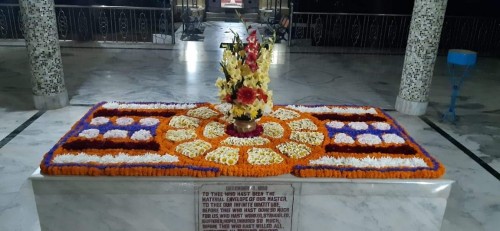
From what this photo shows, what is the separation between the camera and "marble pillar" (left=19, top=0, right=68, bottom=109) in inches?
197

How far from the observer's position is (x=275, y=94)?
634cm

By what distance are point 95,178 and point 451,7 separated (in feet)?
35.9

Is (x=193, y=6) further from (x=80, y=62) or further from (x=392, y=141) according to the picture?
(x=392, y=141)

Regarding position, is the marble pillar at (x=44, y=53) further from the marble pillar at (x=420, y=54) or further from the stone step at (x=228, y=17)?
the stone step at (x=228, y=17)

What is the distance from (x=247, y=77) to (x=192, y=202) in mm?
947

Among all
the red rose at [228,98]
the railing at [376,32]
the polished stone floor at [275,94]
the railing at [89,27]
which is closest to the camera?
the red rose at [228,98]

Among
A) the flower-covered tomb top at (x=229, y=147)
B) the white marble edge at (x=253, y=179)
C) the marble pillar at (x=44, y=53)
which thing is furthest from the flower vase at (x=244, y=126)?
the marble pillar at (x=44, y=53)

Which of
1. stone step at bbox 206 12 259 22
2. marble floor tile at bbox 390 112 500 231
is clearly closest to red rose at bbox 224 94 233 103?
marble floor tile at bbox 390 112 500 231

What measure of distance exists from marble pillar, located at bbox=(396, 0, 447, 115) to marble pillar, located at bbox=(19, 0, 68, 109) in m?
4.42

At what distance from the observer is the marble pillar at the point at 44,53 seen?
5.02 meters

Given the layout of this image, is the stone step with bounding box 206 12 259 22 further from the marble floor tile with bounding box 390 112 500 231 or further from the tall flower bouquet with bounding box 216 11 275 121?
the tall flower bouquet with bounding box 216 11 275 121

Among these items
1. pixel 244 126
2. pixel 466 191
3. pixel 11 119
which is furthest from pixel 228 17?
pixel 466 191

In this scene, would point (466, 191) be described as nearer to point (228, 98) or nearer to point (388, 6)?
point (228, 98)

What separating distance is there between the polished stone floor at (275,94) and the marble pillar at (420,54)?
198mm
